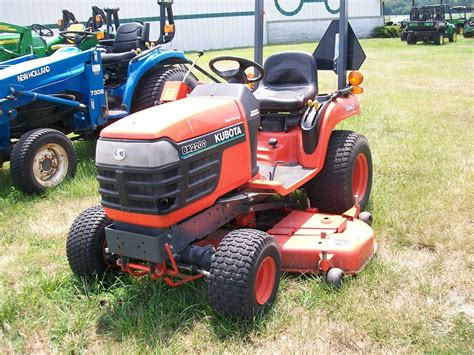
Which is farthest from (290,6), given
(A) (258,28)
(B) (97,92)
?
(A) (258,28)

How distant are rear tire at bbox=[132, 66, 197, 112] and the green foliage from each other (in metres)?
24.8

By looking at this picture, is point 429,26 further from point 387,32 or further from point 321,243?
point 321,243

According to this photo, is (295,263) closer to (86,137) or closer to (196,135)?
(196,135)

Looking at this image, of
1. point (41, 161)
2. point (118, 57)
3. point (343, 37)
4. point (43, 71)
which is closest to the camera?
point (343, 37)

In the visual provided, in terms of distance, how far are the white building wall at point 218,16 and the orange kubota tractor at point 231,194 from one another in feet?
64.3

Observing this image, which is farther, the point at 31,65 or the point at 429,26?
Answer: the point at 429,26

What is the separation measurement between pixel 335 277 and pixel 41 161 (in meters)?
3.11

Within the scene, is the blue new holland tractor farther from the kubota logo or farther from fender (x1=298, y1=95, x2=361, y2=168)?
the kubota logo

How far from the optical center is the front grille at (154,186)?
250 centimetres

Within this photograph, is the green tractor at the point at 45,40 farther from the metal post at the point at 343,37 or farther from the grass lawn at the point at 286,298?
the metal post at the point at 343,37

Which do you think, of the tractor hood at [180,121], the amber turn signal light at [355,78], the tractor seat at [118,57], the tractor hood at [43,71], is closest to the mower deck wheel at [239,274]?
the tractor hood at [180,121]

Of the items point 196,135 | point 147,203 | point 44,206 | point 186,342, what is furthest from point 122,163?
point 44,206

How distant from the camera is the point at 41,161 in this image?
489 cm

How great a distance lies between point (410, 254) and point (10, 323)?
240 cm
